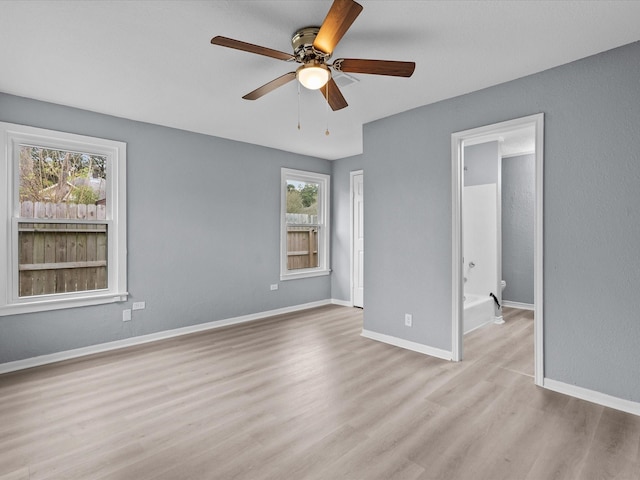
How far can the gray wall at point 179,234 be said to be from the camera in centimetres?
347

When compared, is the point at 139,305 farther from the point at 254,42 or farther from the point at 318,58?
the point at 318,58

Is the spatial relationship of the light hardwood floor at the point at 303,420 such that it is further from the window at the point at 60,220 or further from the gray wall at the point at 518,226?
the gray wall at the point at 518,226

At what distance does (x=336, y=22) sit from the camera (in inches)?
69.6

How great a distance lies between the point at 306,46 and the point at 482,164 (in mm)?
3898

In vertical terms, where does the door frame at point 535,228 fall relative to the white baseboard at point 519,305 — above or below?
above

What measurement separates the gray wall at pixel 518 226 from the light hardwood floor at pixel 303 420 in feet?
7.96

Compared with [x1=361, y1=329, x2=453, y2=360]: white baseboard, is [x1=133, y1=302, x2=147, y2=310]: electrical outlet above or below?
above

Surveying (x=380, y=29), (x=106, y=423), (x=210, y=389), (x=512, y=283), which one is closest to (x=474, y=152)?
(x=512, y=283)

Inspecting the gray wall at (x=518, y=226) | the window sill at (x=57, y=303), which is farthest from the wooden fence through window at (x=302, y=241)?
the gray wall at (x=518, y=226)

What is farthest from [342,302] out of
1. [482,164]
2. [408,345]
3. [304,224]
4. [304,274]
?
[482,164]

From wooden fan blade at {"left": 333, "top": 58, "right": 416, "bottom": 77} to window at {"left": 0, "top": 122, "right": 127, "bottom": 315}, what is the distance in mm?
2917

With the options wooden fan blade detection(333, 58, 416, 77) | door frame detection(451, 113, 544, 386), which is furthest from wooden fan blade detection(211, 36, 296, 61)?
door frame detection(451, 113, 544, 386)

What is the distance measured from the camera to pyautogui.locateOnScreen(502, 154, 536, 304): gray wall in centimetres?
561

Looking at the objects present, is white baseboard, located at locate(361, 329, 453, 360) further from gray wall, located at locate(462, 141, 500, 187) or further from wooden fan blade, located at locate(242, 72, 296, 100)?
wooden fan blade, located at locate(242, 72, 296, 100)
